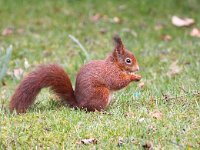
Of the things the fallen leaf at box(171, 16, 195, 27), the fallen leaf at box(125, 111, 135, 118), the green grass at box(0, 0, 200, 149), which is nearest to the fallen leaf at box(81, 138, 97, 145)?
the green grass at box(0, 0, 200, 149)

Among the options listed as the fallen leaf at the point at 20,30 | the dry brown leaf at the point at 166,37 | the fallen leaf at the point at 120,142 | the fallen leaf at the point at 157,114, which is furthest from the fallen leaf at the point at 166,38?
the fallen leaf at the point at 120,142

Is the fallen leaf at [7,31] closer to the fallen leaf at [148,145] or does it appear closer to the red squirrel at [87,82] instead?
the red squirrel at [87,82]

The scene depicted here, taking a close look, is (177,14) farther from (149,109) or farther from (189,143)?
(189,143)

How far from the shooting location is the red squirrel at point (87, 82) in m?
5.76

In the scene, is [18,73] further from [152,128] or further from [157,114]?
[152,128]

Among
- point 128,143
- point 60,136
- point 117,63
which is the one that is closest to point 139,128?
point 128,143

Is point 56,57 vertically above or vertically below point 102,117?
above

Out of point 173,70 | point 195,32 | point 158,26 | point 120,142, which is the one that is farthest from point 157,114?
point 158,26

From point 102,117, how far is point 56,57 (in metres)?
3.96

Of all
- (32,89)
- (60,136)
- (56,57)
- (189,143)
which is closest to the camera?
(189,143)

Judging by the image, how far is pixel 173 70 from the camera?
812 centimetres

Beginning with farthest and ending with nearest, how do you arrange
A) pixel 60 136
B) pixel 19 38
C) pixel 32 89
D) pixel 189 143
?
pixel 19 38, pixel 32 89, pixel 60 136, pixel 189 143

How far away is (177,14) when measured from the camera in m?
11.5

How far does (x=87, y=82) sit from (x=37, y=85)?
0.49 metres
